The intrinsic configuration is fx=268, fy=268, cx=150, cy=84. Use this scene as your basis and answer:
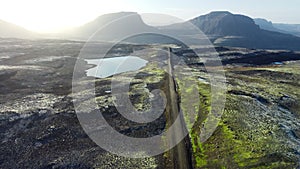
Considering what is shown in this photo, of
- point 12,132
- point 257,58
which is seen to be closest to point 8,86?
point 12,132

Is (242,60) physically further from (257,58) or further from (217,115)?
(217,115)

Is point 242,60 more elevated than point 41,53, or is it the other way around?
point 41,53

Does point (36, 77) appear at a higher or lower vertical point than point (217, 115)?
higher

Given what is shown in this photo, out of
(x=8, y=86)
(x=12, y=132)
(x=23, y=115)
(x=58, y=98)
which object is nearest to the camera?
(x=12, y=132)

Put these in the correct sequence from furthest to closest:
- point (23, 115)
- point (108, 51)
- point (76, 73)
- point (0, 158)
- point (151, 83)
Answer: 1. point (108, 51)
2. point (76, 73)
3. point (151, 83)
4. point (23, 115)
5. point (0, 158)

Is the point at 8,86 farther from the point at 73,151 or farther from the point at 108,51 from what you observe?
the point at 108,51

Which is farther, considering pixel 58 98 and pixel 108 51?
pixel 108 51

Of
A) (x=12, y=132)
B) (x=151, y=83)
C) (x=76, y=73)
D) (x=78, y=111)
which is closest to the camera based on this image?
(x=12, y=132)

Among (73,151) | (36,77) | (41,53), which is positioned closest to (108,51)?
(41,53)

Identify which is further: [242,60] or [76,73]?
[242,60]
